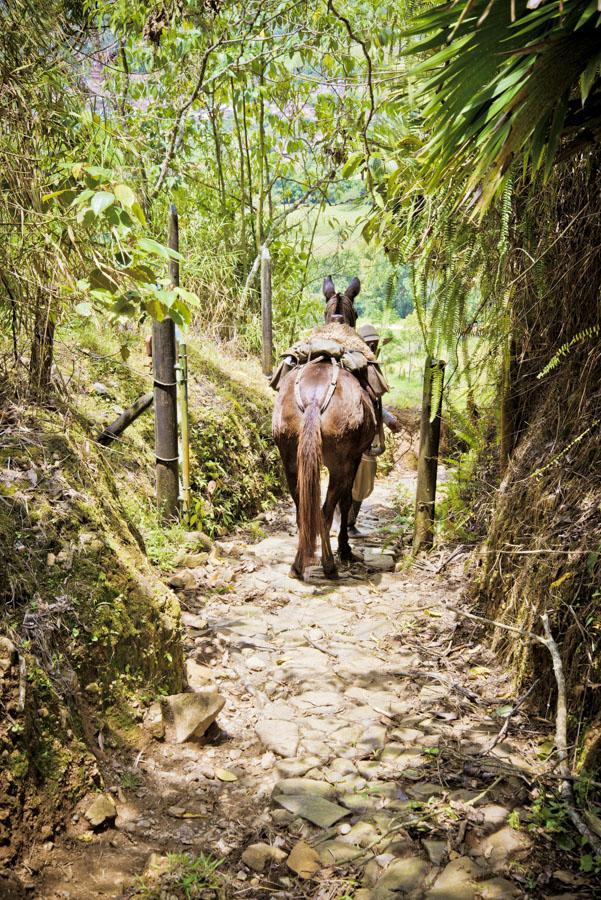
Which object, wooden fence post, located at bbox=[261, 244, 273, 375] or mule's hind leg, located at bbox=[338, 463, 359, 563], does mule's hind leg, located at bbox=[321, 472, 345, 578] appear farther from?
wooden fence post, located at bbox=[261, 244, 273, 375]

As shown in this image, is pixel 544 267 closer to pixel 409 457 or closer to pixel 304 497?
pixel 304 497

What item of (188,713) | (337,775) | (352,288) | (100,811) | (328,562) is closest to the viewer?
(100,811)

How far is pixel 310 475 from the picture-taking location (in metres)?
4.99

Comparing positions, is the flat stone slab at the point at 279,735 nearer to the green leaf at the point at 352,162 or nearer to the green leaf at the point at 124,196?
the green leaf at the point at 124,196

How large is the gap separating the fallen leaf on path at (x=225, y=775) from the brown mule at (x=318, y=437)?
242cm

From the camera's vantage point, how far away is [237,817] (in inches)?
100

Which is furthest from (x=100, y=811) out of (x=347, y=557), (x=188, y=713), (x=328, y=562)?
(x=347, y=557)

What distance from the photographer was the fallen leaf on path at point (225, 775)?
2.79 meters

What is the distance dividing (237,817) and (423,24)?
2.71m

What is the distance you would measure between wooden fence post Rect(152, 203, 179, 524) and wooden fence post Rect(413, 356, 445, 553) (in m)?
1.99

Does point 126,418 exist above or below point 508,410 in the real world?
below

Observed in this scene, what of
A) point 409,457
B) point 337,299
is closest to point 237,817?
point 337,299

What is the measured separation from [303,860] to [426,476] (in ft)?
12.0

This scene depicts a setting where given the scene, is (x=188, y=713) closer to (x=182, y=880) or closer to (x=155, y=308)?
(x=182, y=880)
